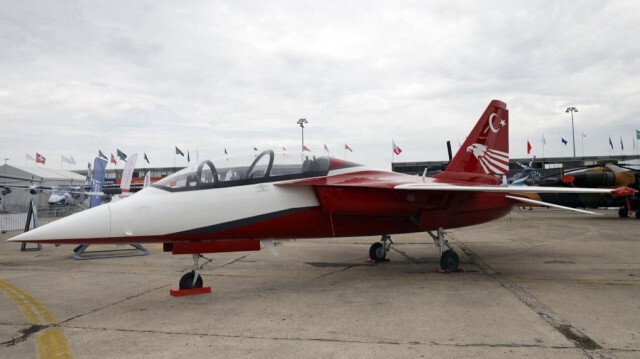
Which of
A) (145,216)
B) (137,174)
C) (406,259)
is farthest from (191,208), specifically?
(137,174)

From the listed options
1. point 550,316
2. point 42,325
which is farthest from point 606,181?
point 42,325

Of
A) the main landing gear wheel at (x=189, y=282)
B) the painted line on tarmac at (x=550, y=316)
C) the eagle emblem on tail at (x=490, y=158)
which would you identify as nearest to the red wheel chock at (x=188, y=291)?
the main landing gear wheel at (x=189, y=282)

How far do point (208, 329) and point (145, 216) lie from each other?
6.84 ft

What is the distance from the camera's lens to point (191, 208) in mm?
6266

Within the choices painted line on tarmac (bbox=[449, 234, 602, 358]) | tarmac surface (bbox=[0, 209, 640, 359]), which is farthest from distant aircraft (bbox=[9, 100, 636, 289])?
painted line on tarmac (bbox=[449, 234, 602, 358])

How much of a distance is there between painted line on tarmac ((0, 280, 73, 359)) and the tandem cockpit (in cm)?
232

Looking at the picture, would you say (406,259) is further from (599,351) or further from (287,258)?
(599,351)

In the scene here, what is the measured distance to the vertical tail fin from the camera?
10.2 metres

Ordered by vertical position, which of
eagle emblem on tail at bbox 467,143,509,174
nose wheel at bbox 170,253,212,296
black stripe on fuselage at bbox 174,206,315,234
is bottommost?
nose wheel at bbox 170,253,212,296

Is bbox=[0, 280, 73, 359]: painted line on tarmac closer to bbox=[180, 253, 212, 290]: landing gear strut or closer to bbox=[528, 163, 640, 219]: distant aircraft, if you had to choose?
bbox=[180, 253, 212, 290]: landing gear strut

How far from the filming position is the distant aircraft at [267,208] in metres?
5.95

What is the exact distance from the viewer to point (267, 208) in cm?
680

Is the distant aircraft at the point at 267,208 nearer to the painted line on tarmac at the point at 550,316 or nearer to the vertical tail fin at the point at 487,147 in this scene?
the painted line on tarmac at the point at 550,316

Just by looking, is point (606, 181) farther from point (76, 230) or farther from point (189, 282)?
point (76, 230)
